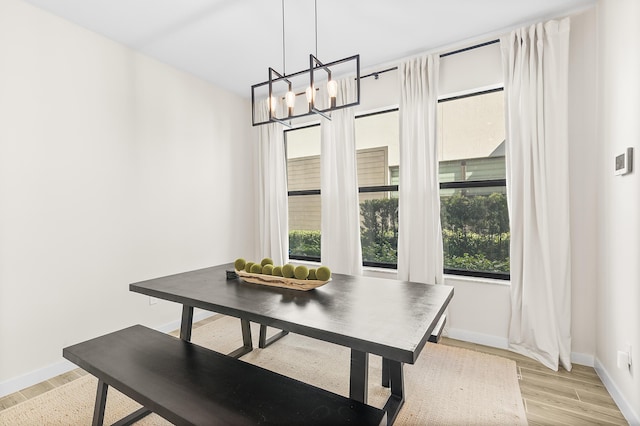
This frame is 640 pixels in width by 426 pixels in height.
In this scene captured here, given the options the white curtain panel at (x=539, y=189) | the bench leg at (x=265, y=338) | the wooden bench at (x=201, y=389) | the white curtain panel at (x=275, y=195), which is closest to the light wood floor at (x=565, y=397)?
the white curtain panel at (x=539, y=189)

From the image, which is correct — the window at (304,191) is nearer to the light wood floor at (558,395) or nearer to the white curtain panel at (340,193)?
the white curtain panel at (340,193)

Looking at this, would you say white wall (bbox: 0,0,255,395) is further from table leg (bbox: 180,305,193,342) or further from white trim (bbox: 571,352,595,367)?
white trim (bbox: 571,352,595,367)

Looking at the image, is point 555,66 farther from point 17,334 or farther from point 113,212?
point 17,334

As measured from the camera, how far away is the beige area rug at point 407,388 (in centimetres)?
186

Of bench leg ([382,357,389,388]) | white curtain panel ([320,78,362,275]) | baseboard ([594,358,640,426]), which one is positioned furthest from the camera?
white curtain panel ([320,78,362,275])

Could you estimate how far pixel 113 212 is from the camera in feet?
9.19

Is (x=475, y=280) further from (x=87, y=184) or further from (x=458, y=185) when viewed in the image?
(x=87, y=184)

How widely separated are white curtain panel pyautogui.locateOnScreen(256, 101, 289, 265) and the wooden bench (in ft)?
7.19

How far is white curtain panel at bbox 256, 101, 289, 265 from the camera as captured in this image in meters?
3.98

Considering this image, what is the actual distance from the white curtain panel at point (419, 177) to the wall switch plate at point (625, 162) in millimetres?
1244

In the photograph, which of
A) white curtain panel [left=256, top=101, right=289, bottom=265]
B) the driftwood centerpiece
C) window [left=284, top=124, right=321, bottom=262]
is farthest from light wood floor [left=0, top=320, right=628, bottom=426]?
window [left=284, top=124, right=321, bottom=262]

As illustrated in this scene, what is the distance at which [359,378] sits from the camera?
164cm

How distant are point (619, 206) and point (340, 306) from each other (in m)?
1.88

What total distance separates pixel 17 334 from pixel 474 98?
4130 mm
